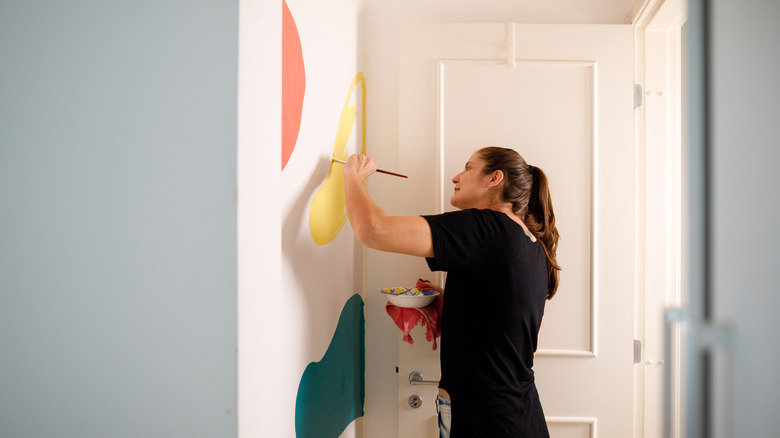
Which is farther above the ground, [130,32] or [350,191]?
[130,32]

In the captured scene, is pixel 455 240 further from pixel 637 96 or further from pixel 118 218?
pixel 637 96

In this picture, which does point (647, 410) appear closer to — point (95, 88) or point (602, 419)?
point (602, 419)

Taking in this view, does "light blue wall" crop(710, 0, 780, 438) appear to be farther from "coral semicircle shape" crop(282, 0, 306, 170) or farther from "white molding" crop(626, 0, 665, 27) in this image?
"white molding" crop(626, 0, 665, 27)

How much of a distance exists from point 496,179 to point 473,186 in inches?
3.0

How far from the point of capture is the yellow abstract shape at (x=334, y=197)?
99cm

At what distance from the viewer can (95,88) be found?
51 centimetres

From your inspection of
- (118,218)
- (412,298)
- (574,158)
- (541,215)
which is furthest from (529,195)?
(118,218)

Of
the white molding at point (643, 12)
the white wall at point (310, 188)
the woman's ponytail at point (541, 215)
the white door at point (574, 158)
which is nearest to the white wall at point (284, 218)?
the white wall at point (310, 188)

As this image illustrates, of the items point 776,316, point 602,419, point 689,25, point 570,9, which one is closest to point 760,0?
point 689,25

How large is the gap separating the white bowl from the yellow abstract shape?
27 cm

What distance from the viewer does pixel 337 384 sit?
1.14m

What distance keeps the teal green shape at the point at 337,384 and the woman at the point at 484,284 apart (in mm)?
304

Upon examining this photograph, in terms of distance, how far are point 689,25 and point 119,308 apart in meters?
0.73

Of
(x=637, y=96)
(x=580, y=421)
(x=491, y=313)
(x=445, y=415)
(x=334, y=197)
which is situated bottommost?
(x=580, y=421)
